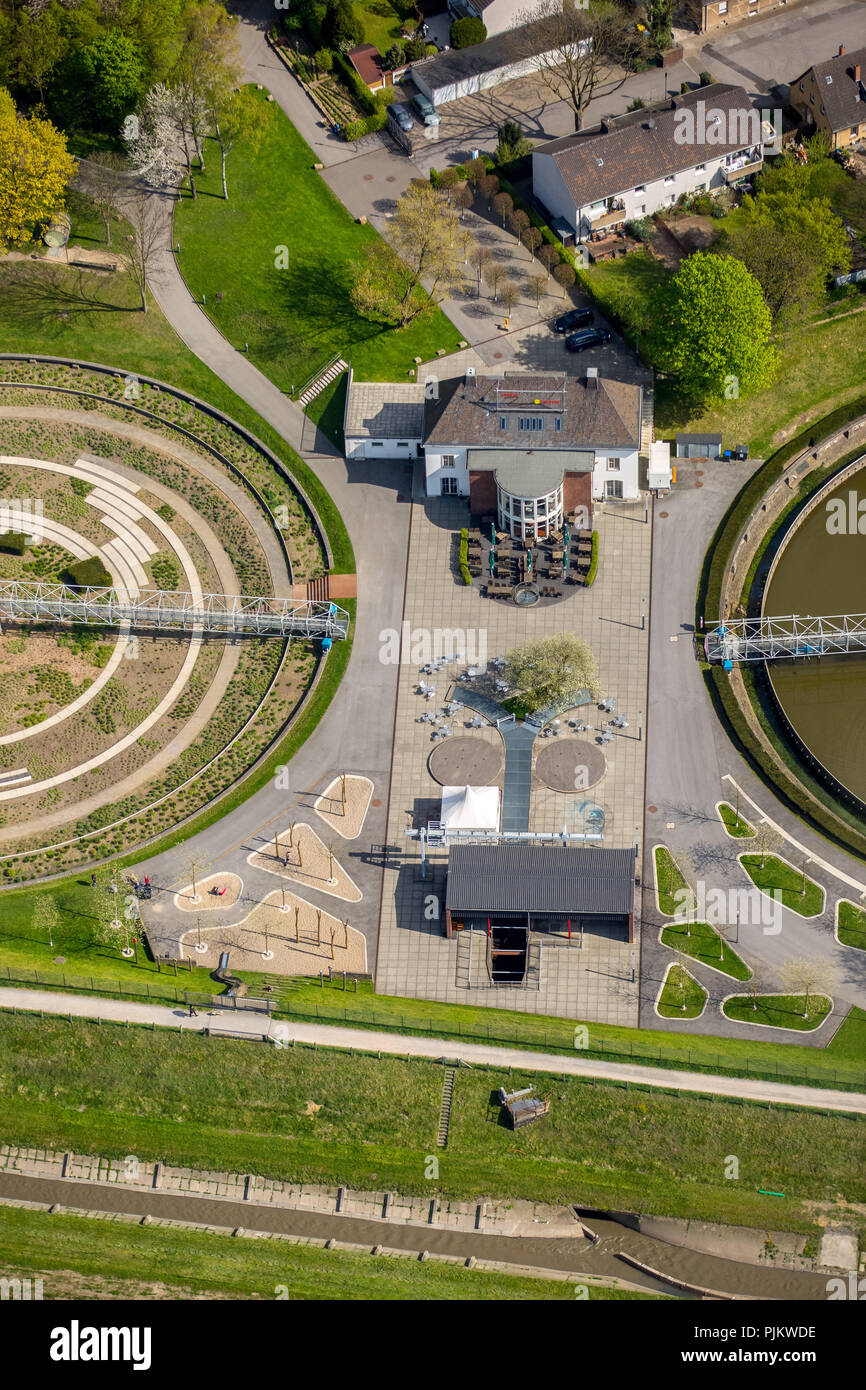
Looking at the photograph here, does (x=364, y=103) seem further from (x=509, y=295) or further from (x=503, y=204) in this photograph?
(x=509, y=295)

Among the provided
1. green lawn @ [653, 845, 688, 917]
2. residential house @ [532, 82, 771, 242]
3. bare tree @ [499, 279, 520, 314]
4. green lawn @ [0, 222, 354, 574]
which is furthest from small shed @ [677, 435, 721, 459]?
green lawn @ [653, 845, 688, 917]

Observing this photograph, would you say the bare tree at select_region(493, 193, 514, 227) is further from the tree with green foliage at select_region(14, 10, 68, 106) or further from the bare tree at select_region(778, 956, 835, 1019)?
the bare tree at select_region(778, 956, 835, 1019)

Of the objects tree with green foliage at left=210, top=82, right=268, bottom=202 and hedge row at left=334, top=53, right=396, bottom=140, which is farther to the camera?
hedge row at left=334, top=53, right=396, bottom=140

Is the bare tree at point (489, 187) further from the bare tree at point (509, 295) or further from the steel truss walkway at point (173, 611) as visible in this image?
the steel truss walkway at point (173, 611)

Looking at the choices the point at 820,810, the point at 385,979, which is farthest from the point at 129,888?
the point at 820,810

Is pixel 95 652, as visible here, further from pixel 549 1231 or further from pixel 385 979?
pixel 549 1231

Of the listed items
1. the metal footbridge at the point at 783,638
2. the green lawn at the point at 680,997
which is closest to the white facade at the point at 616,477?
the metal footbridge at the point at 783,638
